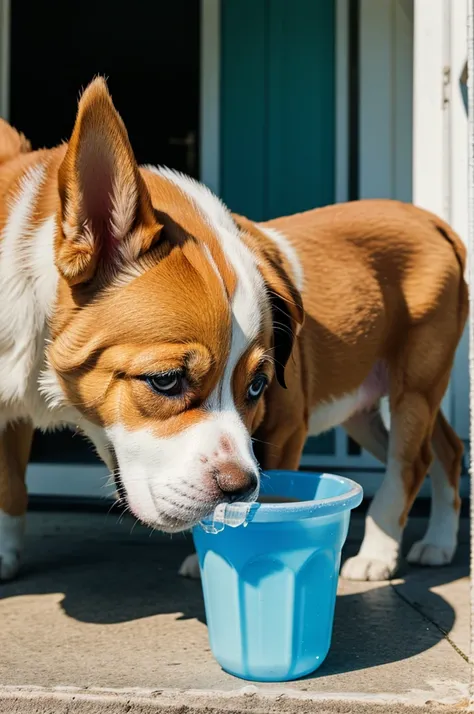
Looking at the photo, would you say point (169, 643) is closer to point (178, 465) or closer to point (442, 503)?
point (178, 465)

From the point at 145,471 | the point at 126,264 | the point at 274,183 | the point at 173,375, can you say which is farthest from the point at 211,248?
the point at 274,183

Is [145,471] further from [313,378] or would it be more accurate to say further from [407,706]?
[313,378]

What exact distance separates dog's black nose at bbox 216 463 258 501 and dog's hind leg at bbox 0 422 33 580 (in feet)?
4.75

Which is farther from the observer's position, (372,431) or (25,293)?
(372,431)

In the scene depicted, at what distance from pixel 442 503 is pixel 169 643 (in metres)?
1.72

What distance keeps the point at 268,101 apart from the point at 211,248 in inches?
126

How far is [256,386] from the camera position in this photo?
269cm

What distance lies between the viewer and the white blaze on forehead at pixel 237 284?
2.49m

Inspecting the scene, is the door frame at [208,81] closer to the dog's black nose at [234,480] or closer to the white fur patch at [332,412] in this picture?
the white fur patch at [332,412]

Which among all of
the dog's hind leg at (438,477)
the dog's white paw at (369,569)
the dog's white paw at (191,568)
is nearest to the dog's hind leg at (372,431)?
the dog's hind leg at (438,477)

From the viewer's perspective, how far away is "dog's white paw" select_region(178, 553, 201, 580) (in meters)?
3.57

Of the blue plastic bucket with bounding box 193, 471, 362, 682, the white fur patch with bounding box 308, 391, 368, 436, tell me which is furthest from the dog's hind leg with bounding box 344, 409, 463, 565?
the blue plastic bucket with bounding box 193, 471, 362, 682

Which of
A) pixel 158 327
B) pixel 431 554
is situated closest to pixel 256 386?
pixel 158 327

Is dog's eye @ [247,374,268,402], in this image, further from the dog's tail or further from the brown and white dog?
the dog's tail
